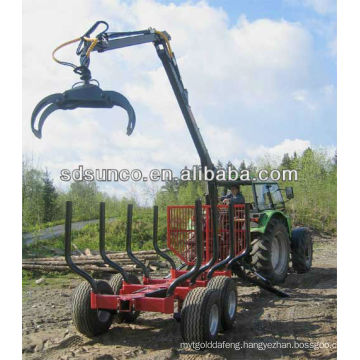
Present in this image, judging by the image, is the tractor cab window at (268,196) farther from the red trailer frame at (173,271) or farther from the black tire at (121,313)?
the black tire at (121,313)

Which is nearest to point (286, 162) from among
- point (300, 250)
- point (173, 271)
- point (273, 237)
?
point (273, 237)

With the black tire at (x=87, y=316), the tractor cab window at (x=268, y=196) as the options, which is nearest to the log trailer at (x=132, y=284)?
the black tire at (x=87, y=316)

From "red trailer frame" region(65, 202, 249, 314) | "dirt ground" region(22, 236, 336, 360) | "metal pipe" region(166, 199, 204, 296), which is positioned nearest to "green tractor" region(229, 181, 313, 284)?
"red trailer frame" region(65, 202, 249, 314)

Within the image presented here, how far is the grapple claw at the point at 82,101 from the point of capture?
463cm

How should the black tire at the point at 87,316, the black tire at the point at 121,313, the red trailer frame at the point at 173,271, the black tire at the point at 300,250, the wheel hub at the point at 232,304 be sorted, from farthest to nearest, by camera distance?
1. the black tire at the point at 300,250
2. the black tire at the point at 121,313
3. the wheel hub at the point at 232,304
4. the black tire at the point at 87,316
5. the red trailer frame at the point at 173,271

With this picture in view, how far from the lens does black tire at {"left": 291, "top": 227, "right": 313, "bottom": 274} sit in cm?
824

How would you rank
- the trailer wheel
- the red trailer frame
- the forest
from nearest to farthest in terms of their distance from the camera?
the trailer wheel
the red trailer frame
the forest

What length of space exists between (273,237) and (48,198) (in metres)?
4.07

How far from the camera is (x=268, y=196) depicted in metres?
7.82

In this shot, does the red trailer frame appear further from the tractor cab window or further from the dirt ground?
the tractor cab window

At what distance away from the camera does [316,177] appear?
7.68 meters

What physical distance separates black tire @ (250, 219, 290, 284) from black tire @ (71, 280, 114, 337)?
2.75 meters

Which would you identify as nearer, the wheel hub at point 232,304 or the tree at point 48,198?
the wheel hub at point 232,304

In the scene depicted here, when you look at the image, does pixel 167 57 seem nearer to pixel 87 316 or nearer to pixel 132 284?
pixel 132 284
